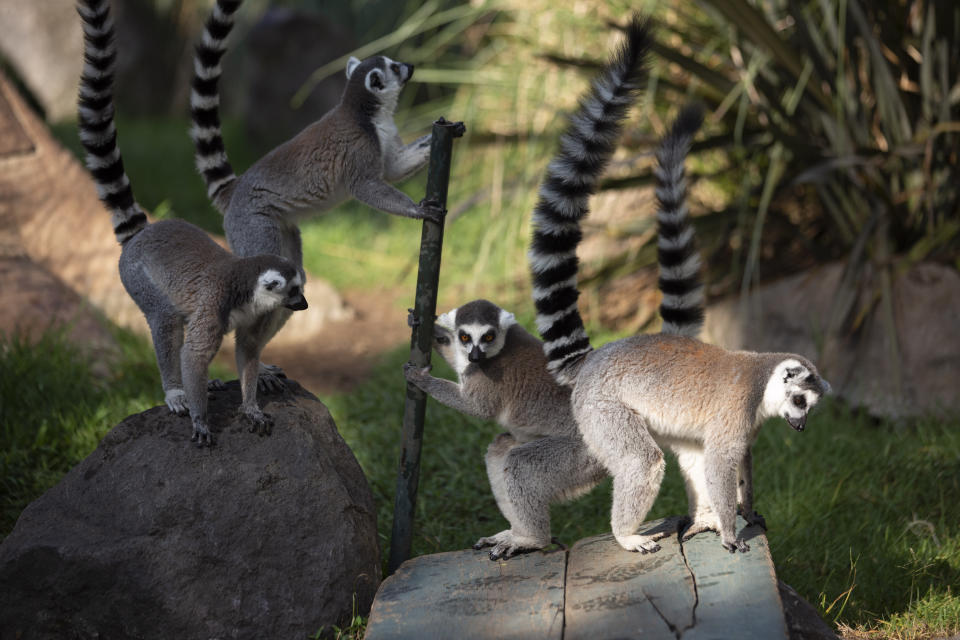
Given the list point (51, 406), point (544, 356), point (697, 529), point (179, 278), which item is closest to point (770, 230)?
point (544, 356)

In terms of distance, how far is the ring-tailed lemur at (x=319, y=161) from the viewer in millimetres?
3320

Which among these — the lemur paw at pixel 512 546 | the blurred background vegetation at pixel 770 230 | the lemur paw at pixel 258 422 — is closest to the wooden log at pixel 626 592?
the lemur paw at pixel 512 546

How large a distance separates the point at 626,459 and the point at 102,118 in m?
2.11

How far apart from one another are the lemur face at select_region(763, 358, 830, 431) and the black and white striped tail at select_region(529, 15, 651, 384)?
66 cm

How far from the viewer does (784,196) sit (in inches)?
239

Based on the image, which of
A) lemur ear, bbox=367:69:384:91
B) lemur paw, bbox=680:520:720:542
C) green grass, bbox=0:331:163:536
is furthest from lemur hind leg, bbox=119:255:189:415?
lemur paw, bbox=680:520:720:542

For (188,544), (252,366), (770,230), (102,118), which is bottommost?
(188,544)

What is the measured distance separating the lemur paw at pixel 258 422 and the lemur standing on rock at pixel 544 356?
1.63 feet

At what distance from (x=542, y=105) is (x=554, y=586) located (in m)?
3.88

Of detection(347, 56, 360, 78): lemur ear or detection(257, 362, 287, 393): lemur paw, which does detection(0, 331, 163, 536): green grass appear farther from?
detection(347, 56, 360, 78): lemur ear

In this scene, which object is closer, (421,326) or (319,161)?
(421,326)

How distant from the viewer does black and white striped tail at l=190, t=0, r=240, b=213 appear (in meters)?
3.01

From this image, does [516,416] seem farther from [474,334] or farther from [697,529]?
[697,529]

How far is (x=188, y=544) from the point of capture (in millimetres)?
2873
